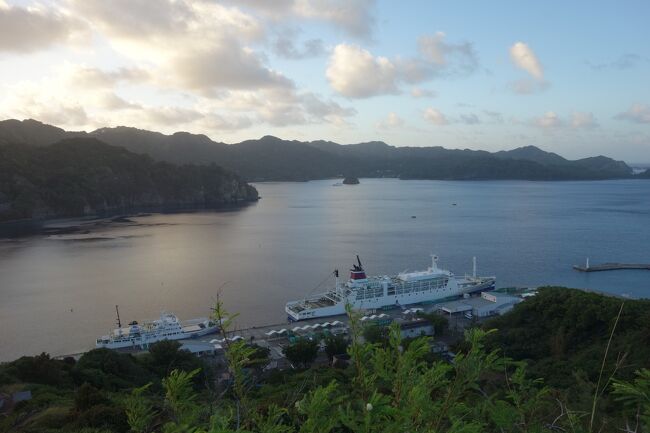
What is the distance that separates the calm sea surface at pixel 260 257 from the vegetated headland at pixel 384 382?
4.75m

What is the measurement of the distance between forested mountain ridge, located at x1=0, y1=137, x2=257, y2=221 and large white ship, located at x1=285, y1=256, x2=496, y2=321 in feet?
171

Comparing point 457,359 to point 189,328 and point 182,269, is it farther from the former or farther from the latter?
point 182,269

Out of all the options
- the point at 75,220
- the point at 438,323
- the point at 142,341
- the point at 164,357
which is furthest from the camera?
the point at 75,220

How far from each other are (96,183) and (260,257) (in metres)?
49.0

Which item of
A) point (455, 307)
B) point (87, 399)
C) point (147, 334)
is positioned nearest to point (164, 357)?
point (147, 334)

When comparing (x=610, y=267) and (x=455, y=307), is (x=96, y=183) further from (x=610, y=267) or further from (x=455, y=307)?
(x=610, y=267)

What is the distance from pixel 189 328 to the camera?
19.6m

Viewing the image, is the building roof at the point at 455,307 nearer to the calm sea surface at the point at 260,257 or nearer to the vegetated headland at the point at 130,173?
the calm sea surface at the point at 260,257

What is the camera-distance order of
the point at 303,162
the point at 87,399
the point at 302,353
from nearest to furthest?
the point at 87,399, the point at 302,353, the point at 303,162

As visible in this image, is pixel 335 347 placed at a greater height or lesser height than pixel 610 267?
greater

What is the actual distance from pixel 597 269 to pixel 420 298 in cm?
1325

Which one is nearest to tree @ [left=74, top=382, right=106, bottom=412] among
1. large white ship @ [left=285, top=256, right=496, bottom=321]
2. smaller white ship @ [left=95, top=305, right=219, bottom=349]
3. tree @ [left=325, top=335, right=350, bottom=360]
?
tree @ [left=325, top=335, right=350, bottom=360]

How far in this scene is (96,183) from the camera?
72.9 m

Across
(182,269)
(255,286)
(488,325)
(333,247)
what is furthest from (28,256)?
(488,325)
